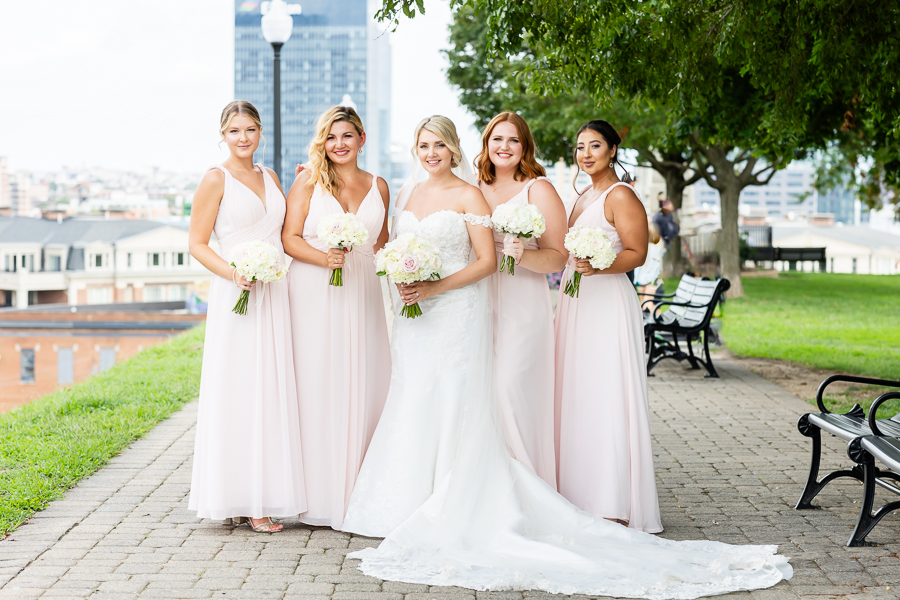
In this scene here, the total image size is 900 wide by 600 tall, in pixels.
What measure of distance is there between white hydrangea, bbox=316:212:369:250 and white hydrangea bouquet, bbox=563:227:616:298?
118 cm

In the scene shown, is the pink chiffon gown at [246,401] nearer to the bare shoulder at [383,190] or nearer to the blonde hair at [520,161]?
the bare shoulder at [383,190]

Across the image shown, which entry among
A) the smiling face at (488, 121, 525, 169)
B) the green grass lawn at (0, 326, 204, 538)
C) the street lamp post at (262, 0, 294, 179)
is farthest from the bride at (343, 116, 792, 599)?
the street lamp post at (262, 0, 294, 179)

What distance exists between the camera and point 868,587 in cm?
443

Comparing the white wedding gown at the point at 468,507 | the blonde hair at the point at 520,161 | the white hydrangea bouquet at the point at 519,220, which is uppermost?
the blonde hair at the point at 520,161

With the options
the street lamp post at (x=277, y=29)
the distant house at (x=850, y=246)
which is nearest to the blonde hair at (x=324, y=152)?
the street lamp post at (x=277, y=29)

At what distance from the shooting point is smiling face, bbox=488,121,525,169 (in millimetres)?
5348

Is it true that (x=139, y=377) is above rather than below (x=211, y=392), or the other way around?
below

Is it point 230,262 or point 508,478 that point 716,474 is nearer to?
point 508,478

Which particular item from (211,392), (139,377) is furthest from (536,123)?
(211,392)

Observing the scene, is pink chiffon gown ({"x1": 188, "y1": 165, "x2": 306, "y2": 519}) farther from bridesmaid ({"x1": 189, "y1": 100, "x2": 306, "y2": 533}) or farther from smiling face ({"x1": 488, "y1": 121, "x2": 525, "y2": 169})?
smiling face ({"x1": 488, "y1": 121, "x2": 525, "y2": 169})

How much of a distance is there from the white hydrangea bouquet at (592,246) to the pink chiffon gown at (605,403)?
250 millimetres

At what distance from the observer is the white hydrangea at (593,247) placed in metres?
5.12

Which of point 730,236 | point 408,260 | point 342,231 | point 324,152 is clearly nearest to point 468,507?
point 408,260

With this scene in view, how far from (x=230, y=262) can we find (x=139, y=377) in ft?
22.7
